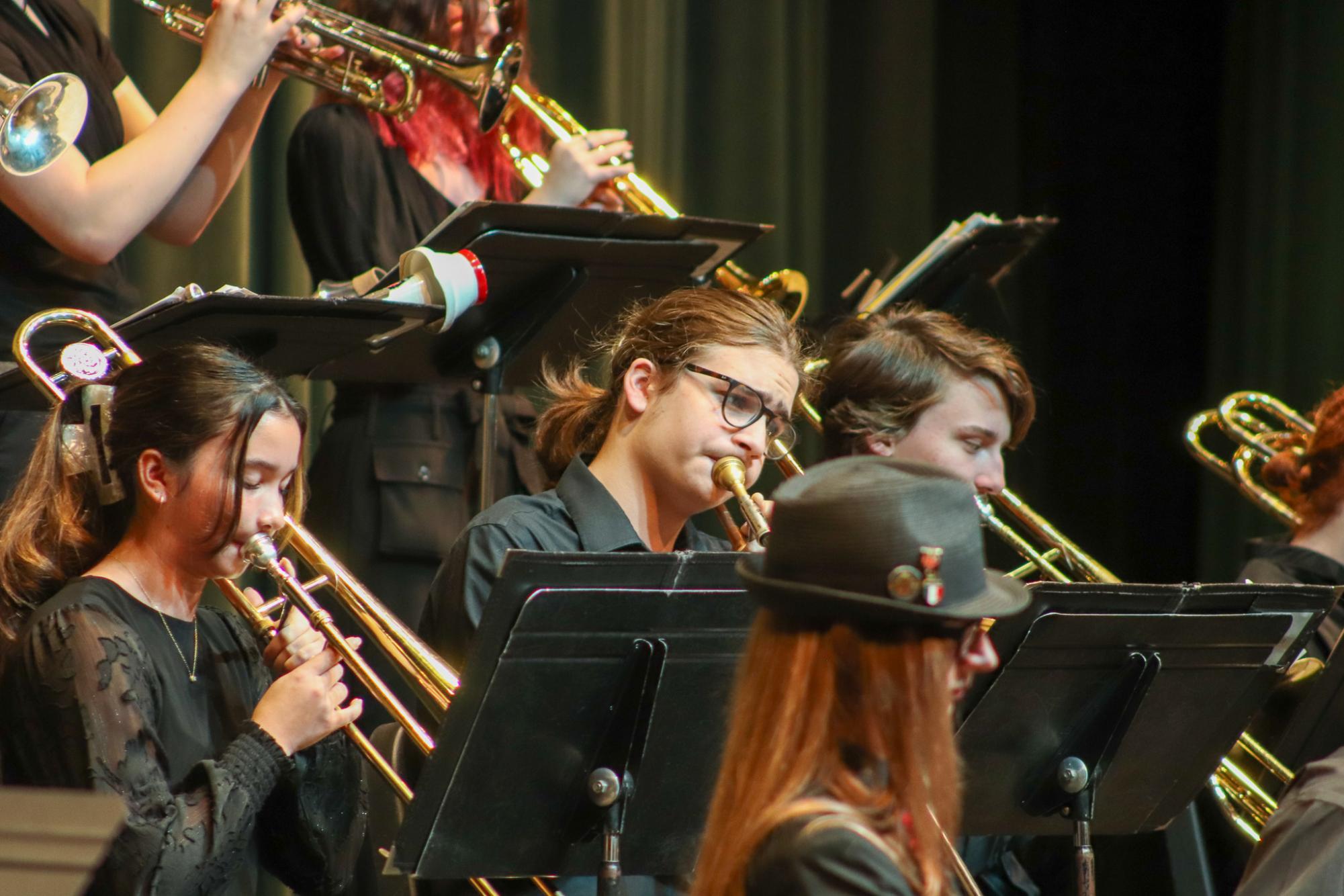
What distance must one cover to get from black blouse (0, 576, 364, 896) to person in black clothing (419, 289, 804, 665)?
0.32 meters

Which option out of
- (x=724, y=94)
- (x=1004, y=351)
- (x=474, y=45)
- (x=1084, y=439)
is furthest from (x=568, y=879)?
(x=1084, y=439)

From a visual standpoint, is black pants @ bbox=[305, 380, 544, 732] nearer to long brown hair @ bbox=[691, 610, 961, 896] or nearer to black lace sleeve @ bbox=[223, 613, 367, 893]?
black lace sleeve @ bbox=[223, 613, 367, 893]

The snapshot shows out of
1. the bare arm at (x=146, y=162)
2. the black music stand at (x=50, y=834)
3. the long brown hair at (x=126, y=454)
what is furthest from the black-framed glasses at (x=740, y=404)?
the black music stand at (x=50, y=834)

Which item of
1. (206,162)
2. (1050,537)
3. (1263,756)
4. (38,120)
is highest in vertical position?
(38,120)

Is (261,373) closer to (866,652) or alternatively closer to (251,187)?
(866,652)

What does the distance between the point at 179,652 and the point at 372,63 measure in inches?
56.7

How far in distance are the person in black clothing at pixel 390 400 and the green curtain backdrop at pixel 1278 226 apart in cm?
265

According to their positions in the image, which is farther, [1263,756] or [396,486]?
[396,486]

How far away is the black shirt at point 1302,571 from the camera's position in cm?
353

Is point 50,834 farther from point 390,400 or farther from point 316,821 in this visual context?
point 390,400

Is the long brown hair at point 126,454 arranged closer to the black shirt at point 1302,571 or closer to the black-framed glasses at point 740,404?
the black-framed glasses at point 740,404

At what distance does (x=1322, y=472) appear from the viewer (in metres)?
3.70

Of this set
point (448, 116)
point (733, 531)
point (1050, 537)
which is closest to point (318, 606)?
point (733, 531)

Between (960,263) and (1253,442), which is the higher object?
(960,263)
